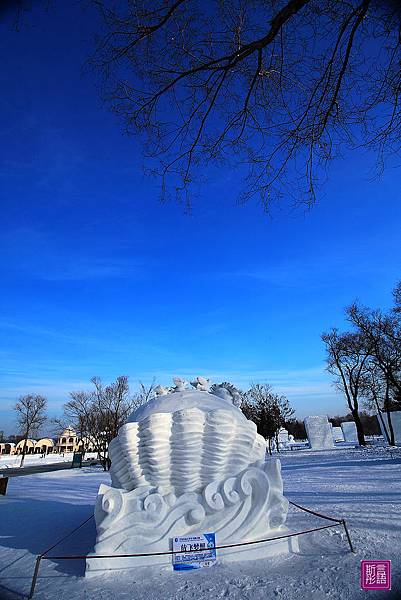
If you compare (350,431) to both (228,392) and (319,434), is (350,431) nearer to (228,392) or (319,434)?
(319,434)

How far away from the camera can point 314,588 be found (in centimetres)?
398

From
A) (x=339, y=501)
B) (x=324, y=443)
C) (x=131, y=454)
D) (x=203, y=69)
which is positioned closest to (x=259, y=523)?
(x=131, y=454)

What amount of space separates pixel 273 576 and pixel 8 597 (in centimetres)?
290

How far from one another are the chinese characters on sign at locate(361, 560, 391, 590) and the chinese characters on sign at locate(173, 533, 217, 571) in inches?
68.3

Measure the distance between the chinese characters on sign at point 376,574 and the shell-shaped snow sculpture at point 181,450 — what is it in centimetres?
191

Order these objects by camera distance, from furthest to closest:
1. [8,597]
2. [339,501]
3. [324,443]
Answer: [324,443], [339,501], [8,597]

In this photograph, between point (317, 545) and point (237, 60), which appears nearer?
point (237, 60)

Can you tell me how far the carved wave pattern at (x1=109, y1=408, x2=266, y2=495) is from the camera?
217 inches

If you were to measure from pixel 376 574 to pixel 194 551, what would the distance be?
82.1 inches

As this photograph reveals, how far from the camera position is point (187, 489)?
17.7 ft

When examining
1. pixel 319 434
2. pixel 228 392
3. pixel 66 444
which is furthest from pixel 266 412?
pixel 66 444

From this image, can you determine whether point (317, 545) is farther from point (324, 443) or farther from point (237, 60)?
point (324, 443)

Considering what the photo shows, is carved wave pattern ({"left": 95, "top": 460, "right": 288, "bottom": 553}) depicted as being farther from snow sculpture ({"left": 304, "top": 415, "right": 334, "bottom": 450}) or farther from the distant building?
the distant building

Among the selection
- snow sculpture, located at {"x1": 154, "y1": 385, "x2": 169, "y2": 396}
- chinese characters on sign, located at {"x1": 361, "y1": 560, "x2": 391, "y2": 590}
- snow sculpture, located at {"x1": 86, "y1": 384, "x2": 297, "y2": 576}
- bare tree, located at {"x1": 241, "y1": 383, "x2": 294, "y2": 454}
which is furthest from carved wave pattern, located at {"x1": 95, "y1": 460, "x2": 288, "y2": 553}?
bare tree, located at {"x1": 241, "y1": 383, "x2": 294, "y2": 454}
